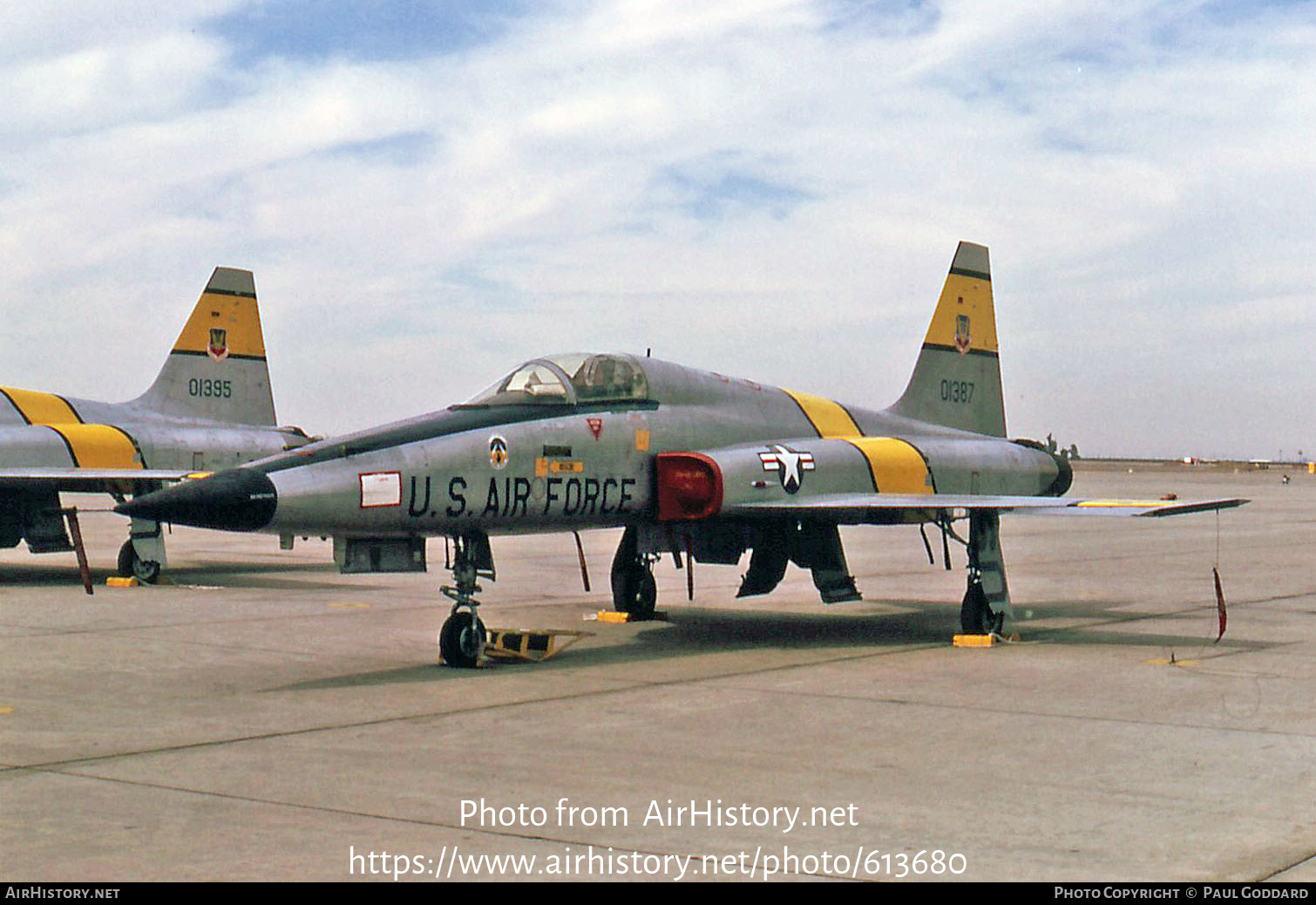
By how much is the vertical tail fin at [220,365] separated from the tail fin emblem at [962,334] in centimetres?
1241

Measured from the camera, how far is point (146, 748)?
8.03m

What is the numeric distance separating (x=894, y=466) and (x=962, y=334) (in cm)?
393

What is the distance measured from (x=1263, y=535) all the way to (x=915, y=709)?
Result: 24910mm

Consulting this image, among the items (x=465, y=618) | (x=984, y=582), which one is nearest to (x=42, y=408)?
(x=465, y=618)

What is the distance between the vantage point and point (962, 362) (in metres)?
17.6

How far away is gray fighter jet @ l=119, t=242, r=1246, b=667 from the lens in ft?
34.8

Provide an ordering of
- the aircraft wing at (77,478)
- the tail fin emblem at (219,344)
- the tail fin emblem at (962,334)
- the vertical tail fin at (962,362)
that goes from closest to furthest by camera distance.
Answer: the vertical tail fin at (962,362) → the tail fin emblem at (962,334) → the aircraft wing at (77,478) → the tail fin emblem at (219,344)

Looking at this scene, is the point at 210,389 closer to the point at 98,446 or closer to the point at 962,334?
the point at 98,446

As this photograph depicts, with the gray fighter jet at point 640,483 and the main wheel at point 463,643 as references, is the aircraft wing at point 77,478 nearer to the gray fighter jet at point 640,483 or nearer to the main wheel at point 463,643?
the gray fighter jet at point 640,483

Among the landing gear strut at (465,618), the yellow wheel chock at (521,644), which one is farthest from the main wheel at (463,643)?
the yellow wheel chock at (521,644)

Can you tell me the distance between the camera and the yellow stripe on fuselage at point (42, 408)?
21625 mm

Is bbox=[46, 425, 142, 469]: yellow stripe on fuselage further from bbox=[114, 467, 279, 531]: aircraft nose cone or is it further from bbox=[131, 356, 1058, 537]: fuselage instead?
bbox=[114, 467, 279, 531]: aircraft nose cone
